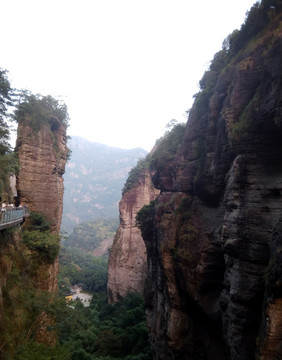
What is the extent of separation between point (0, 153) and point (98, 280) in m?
41.4

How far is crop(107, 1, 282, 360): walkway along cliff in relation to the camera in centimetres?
853

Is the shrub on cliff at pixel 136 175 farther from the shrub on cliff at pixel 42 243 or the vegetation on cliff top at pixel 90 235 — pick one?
the vegetation on cliff top at pixel 90 235

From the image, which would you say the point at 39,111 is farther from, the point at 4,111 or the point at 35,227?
the point at 35,227

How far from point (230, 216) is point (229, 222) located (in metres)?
0.22

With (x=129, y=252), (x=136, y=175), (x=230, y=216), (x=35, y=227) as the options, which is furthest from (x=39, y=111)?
(x=129, y=252)

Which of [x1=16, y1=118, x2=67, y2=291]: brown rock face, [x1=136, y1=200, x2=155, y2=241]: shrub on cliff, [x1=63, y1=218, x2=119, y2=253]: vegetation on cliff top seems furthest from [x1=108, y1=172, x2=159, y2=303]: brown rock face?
[x1=63, y1=218, x2=119, y2=253]: vegetation on cliff top

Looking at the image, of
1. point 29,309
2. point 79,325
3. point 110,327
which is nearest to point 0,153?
point 29,309

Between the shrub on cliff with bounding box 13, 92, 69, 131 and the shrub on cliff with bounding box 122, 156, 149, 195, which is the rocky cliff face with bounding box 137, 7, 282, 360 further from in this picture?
the shrub on cliff with bounding box 122, 156, 149, 195

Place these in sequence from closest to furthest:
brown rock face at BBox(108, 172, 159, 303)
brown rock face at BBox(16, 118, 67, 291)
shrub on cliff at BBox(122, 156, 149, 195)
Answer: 1. brown rock face at BBox(16, 118, 67, 291)
2. brown rock face at BBox(108, 172, 159, 303)
3. shrub on cliff at BBox(122, 156, 149, 195)

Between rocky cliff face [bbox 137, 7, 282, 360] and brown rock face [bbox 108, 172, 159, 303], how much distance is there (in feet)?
56.3

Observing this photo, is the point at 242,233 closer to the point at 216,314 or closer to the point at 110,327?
the point at 216,314

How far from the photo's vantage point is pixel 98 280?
49.8 meters

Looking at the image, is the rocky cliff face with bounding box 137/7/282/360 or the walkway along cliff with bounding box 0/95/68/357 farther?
the walkway along cliff with bounding box 0/95/68/357

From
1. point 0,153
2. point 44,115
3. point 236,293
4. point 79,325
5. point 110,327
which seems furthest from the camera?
point 110,327
